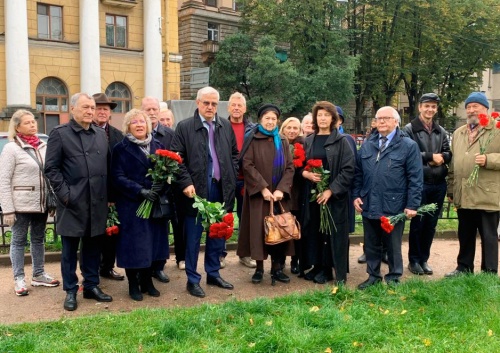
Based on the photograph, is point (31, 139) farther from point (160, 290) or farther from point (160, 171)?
point (160, 290)

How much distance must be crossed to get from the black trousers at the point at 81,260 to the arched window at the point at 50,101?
79.5 feet

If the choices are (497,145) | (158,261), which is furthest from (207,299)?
(497,145)

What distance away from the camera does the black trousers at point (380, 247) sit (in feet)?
19.3

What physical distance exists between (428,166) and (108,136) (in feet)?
12.8

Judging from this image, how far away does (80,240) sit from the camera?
5496 mm

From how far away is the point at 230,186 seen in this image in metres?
5.88

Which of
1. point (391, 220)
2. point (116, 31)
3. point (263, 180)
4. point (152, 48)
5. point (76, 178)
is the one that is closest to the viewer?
point (76, 178)

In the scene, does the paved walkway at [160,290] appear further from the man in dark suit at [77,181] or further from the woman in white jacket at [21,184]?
the woman in white jacket at [21,184]

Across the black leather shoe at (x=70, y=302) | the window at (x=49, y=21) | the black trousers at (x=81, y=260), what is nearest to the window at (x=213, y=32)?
the window at (x=49, y=21)

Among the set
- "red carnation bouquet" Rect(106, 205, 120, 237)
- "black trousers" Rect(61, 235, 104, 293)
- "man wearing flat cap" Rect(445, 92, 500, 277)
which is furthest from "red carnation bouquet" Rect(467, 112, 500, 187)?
"black trousers" Rect(61, 235, 104, 293)

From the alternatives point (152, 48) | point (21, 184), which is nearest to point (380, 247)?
point (21, 184)

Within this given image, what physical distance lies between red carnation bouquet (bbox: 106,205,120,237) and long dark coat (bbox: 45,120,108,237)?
0.24 feet

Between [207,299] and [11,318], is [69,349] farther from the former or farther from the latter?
[207,299]

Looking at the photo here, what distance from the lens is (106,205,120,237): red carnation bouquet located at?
532 centimetres
